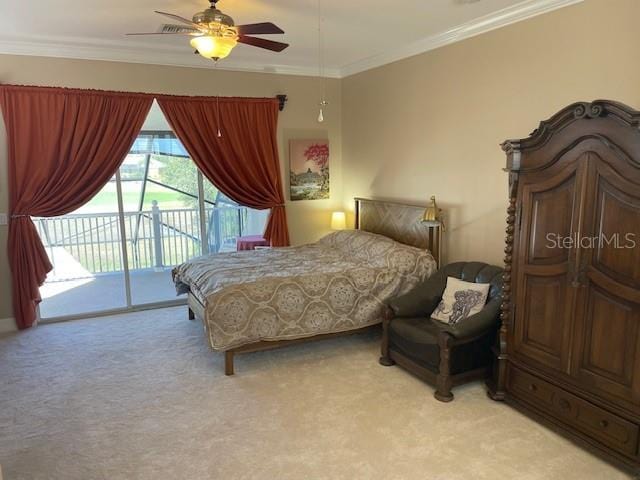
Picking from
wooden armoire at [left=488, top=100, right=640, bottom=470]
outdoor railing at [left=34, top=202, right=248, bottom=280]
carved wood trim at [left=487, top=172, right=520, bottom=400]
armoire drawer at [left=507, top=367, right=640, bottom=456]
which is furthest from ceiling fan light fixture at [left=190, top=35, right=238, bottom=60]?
outdoor railing at [left=34, top=202, right=248, bottom=280]

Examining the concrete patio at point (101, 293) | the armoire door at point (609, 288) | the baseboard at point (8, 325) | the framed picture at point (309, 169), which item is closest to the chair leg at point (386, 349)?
the armoire door at point (609, 288)

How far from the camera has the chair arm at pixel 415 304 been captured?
3.90 metres

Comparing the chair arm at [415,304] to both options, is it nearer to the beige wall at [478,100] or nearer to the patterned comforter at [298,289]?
the patterned comforter at [298,289]

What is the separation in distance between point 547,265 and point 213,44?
254cm

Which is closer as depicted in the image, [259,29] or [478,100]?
[259,29]

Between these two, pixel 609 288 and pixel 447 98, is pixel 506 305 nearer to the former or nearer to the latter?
pixel 609 288

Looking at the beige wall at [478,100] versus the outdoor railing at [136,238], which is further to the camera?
the outdoor railing at [136,238]

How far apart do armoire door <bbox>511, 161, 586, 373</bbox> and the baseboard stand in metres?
4.89

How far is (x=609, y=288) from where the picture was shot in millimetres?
2555

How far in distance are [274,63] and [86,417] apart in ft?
14.2

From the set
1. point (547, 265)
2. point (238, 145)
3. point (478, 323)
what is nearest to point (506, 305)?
point (478, 323)

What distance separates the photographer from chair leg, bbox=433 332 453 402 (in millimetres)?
3299

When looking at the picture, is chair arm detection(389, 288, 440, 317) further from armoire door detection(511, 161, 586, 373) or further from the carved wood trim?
armoire door detection(511, 161, 586, 373)

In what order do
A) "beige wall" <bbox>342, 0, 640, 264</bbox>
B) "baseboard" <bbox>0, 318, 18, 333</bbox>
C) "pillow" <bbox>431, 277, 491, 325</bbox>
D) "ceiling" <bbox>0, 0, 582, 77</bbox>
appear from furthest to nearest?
"baseboard" <bbox>0, 318, 18, 333</bbox> < "pillow" <bbox>431, 277, 491, 325</bbox> < "ceiling" <bbox>0, 0, 582, 77</bbox> < "beige wall" <bbox>342, 0, 640, 264</bbox>
